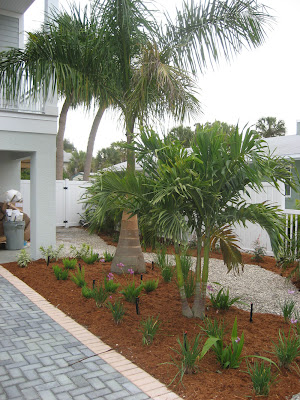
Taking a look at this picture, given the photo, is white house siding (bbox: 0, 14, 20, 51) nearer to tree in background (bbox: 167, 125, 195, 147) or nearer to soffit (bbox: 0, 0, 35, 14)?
soffit (bbox: 0, 0, 35, 14)

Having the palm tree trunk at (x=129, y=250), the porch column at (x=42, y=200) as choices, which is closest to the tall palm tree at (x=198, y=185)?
the palm tree trunk at (x=129, y=250)

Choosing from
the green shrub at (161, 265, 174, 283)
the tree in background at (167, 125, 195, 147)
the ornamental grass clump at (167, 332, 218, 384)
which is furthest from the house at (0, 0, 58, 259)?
the ornamental grass clump at (167, 332, 218, 384)

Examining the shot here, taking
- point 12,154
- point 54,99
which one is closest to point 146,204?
point 54,99

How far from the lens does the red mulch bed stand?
127 inches

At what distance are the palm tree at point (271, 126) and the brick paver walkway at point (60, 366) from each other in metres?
34.3

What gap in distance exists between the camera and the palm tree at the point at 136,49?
7.20 m

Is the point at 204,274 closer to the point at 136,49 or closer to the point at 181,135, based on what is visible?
the point at 181,135

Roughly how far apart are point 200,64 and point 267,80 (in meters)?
3.50

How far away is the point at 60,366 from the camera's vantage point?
3.65 m

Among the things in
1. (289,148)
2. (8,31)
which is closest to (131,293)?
(8,31)

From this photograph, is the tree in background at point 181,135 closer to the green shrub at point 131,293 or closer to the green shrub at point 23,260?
the green shrub at point 131,293

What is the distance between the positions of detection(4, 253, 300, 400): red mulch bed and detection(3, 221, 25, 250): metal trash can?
10.6 ft

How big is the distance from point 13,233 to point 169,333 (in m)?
6.87

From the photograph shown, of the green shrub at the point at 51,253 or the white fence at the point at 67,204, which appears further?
the white fence at the point at 67,204
